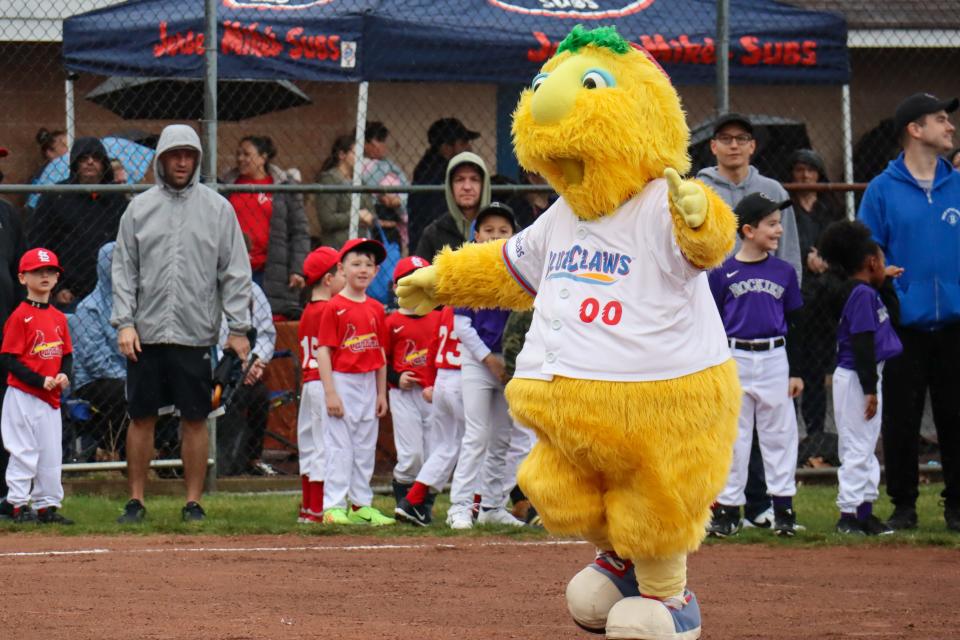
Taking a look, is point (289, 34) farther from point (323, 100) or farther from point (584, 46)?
point (584, 46)

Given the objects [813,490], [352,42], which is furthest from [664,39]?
[813,490]

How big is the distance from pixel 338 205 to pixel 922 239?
15.4 ft

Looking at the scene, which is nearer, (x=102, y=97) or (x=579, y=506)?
(x=579, y=506)

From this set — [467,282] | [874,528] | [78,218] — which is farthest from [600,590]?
[78,218]

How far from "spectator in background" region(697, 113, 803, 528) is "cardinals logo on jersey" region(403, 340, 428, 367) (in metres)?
1.99

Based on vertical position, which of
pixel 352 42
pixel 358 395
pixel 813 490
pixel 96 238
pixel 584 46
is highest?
pixel 352 42

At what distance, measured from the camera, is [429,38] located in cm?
1091

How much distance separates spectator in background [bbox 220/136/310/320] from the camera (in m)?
11.5

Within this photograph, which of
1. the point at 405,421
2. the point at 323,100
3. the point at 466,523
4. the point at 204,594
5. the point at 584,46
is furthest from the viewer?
the point at 323,100

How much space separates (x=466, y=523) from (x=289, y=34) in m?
3.68

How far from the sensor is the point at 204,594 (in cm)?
665

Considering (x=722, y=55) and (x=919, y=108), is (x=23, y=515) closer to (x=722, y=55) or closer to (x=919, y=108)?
(x=722, y=55)

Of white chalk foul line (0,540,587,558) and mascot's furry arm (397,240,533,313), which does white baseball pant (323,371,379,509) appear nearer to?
white chalk foul line (0,540,587,558)

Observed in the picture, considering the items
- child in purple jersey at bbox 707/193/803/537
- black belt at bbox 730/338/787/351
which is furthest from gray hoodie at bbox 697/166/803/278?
black belt at bbox 730/338/787/351
